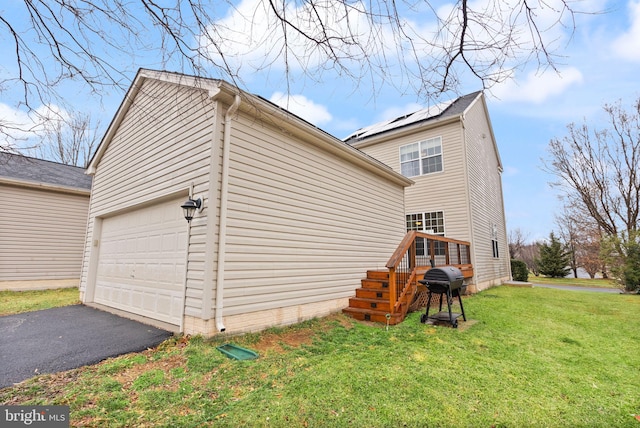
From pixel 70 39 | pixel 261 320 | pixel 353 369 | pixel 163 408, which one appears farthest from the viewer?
pixel 261 320

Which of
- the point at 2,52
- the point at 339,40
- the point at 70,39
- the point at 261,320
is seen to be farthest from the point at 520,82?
the point at 261,320

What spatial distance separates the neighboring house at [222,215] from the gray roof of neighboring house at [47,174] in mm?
4654

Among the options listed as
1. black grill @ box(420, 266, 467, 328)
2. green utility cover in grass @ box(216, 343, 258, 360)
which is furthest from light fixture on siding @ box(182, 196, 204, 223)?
black grill @ box(420, 266, 467, 328)

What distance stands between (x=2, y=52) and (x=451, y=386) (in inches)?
196

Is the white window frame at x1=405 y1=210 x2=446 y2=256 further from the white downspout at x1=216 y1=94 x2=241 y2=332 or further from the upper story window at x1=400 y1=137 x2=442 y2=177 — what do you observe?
the white downspout at x1=216 y1=94 x2=241 y2=332

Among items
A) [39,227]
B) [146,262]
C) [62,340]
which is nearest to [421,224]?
[146,262]

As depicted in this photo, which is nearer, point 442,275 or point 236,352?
point 236,352

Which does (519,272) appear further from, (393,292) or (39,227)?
(39,227)

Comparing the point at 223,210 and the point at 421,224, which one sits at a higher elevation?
the point at 421,224

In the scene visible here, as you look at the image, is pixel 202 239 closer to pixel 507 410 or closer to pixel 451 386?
pixel 451 386

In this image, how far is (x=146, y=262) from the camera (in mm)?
5641

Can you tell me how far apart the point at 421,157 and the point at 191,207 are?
31.3 feet

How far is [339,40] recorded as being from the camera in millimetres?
2287

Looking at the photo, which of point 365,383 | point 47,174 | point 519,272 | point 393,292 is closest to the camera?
point 365,383
